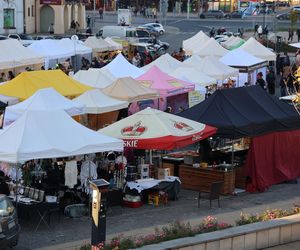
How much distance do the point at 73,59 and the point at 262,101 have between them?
17.1 metres

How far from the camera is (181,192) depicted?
696 inches

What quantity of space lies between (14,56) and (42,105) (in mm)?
10234

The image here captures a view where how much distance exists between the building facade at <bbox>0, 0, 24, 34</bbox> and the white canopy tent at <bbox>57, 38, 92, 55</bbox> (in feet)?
80.5

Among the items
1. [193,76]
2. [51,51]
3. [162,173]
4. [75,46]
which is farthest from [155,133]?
[75,46]

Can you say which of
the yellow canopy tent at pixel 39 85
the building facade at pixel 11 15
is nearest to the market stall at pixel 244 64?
the yellow canopy tent at pixel 39 85

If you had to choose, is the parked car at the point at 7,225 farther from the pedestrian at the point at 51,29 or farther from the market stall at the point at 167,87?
the pedestrian at the point at 51,29

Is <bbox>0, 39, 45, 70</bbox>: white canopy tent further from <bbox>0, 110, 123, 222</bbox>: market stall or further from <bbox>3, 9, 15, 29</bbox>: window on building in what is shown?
<bbox>3, 9, 15, 29</bbox>: window on building

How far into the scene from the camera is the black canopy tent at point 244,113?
17.5m

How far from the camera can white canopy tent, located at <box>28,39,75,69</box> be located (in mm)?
31053

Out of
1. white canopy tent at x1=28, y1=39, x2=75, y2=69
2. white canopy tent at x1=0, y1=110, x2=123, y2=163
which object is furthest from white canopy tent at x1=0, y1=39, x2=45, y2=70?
white canopy tent at x1=0, y1=110, x2=123, y2=163

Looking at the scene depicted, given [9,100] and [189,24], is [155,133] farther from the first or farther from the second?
[189,24]

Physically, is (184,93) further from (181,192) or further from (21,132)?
(21,132)

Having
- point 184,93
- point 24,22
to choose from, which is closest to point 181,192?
point 184,93

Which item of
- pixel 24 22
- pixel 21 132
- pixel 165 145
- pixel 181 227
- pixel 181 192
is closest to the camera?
pixel 181 227
